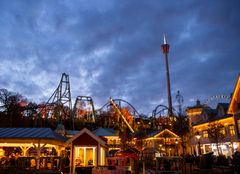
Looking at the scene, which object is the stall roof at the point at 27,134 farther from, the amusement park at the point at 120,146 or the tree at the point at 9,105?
the tree at the point at 9,105

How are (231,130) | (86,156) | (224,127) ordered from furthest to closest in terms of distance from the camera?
(224,127)
(231,130)
(86,156)

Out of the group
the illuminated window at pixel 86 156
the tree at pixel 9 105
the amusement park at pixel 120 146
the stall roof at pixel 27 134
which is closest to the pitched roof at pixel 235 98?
the amusement park at pixel 120 146

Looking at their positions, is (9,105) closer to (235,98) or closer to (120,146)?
(120,146)

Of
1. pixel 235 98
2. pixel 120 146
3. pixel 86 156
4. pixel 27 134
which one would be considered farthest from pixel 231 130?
pixel 27 134

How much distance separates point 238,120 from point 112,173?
18.7 metres

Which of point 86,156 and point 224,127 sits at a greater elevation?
point 224,127

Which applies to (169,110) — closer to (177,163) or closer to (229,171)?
(177,163)

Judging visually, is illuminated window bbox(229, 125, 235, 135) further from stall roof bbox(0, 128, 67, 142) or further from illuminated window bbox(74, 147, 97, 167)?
stall roof bbox(0, 128, 67, 142)

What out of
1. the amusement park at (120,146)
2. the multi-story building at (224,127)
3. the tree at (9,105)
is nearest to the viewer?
the amusement park at (120,146)

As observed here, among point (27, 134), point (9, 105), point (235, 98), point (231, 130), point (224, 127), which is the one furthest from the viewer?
point (9, 105)

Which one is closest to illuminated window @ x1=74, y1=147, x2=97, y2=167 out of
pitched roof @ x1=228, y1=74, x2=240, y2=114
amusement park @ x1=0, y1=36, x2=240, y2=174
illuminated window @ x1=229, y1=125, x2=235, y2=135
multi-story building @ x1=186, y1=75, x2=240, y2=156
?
amusement park @ x1=0, y1=36, x2=240, y2=174

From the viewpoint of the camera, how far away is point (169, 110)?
5025cm

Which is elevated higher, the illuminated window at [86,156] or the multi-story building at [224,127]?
the multi-story building at [224,127]

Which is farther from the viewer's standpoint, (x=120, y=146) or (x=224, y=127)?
(x=120, y=146)
